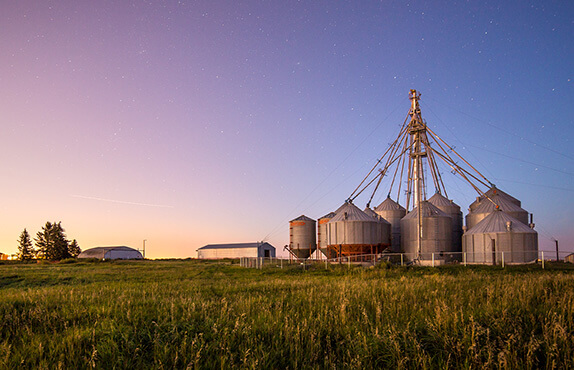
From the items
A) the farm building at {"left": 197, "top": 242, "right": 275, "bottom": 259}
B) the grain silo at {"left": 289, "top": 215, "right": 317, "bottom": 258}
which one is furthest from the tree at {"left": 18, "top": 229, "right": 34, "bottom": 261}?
the grain silo at {"left": 289, "top": 215, "right": 317, "bottom": 258}

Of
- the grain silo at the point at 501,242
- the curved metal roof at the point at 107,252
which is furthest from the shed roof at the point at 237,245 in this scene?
the grain silo at the point at 501,242

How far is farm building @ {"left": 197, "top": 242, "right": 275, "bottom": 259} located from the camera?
307ft

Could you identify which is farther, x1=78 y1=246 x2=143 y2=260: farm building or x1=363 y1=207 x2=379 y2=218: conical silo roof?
x1=78 y1=246 x2=143 y2=260: farm building

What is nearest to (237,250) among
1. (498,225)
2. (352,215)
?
(352,215)

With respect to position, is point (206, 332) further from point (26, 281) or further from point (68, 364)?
point (26, 281)

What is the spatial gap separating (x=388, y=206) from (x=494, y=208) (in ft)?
51.4

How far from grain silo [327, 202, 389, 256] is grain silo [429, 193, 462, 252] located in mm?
12208

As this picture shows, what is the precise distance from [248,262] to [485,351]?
42.2m

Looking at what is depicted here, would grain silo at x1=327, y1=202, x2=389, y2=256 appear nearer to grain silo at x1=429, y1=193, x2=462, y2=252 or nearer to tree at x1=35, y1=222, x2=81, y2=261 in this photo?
grain silo at x1=429, y1=193, x2=462, y2=252

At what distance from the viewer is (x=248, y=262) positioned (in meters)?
46.6

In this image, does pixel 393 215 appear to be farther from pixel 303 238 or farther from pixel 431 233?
pixel 303 238

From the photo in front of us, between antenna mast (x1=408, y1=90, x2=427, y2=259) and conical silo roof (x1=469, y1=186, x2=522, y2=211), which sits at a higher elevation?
antenna mast (x1=408, y1=90, x2=427, y2=259)

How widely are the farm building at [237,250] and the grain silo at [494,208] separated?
166 feet

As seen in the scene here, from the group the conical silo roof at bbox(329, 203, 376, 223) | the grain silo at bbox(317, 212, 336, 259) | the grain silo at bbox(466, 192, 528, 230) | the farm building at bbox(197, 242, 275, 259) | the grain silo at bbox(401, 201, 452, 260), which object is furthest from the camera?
the farm building at bbox(197, 242, 275, 259)
